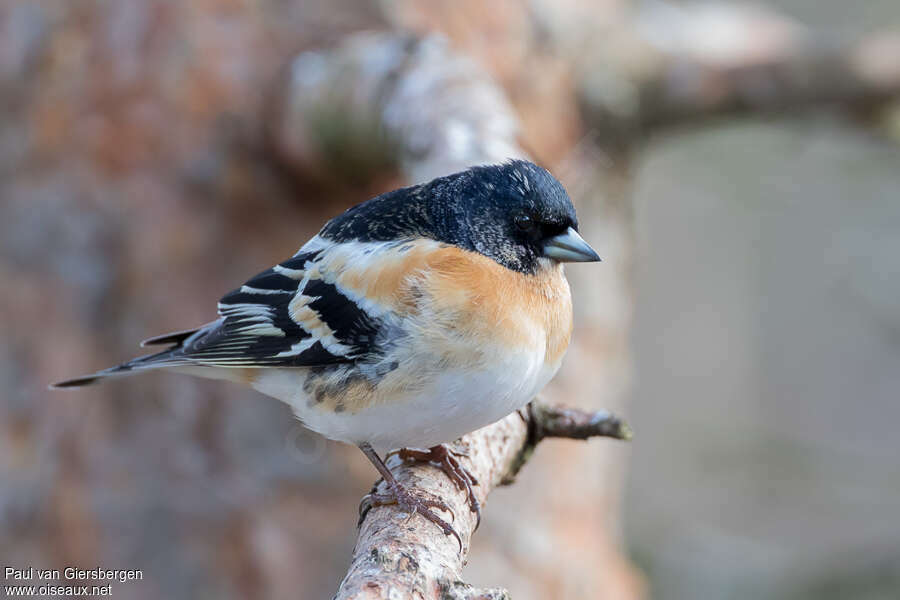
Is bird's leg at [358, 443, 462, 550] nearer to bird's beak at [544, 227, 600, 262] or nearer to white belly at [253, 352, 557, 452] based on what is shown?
white belly at [253, 352, 557, 452]

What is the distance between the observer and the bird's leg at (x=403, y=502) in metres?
2.13

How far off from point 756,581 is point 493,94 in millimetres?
6357

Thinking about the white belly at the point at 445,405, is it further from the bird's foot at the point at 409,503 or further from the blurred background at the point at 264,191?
the blurred background at the point at 264,191

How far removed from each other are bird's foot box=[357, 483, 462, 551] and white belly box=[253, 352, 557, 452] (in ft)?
0.40

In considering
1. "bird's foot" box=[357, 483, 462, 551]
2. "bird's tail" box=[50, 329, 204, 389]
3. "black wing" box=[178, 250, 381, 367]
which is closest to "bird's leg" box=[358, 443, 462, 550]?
"bird's foot" box=[357, 483, 462, 551]

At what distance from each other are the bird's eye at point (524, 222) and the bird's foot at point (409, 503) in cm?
70

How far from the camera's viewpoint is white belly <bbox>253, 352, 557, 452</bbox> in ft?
7.30

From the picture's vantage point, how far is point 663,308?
896 centimetres

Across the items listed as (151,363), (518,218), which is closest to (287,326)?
(151,363)

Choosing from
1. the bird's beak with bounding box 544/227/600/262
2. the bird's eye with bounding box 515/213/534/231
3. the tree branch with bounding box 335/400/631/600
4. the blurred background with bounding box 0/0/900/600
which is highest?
the blurred background with bounding box 0/0/900/600

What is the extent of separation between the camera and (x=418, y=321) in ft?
7.68

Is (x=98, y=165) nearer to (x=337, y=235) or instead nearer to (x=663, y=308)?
(x=337, y=235)

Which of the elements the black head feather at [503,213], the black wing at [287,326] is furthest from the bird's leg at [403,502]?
the black head feather at [503,213]

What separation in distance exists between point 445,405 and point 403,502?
0.81 feet
